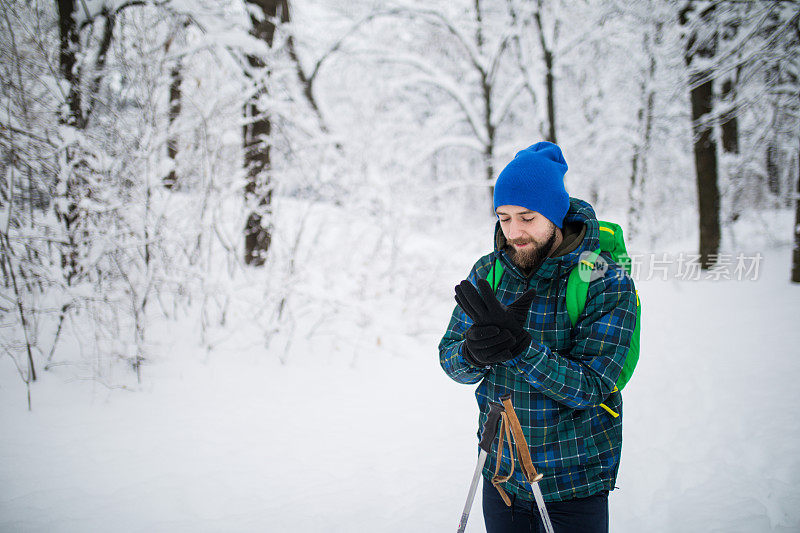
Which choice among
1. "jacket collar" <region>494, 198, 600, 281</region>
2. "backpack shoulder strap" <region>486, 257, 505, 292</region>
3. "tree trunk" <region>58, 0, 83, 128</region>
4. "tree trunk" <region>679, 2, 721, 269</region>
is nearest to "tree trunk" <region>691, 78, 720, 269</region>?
"tree trunk" <region>679, 2, 721, 269</region>

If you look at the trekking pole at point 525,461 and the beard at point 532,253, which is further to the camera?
the beard at point 532,253

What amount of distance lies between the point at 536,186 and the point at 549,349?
21.5 inches

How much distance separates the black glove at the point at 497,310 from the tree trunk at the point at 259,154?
140 inches

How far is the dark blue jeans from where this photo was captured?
4.34 ft

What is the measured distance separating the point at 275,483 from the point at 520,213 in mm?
2421

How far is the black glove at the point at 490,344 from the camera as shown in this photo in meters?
1.18

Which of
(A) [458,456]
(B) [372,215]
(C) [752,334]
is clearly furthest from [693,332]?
(B) [372,215]

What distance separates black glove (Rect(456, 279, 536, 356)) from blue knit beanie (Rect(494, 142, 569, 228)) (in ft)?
1.14

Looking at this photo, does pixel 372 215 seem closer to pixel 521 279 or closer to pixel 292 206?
pixel 292 206

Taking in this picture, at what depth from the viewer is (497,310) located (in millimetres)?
→ 1202

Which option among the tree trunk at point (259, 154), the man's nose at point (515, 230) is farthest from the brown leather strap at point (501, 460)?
the tree trunk at point (259, 154)

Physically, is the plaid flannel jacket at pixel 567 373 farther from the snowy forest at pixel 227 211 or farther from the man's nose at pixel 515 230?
the snowy forest at pixel 227 211

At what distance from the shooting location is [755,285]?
7.02 metres

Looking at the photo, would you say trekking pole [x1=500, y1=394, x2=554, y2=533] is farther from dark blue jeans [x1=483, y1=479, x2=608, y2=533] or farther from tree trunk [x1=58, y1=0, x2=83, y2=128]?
tree trunk [x1=58, y1=0, x2=83, y2=128]
